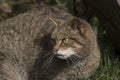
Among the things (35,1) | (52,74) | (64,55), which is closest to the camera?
(64,55)

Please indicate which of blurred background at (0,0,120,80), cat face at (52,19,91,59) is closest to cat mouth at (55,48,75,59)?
cat face at (52,19,91,59)

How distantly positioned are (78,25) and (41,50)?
85cm

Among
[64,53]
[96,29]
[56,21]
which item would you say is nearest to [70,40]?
[64,53]

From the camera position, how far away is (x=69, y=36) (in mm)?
6242

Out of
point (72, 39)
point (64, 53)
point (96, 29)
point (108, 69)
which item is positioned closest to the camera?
point (64, 53)

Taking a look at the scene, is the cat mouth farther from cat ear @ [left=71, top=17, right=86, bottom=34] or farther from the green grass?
the green grass

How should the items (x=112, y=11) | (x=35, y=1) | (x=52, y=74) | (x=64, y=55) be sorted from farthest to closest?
(x=35, y=1) < (x=112, y=11) < (x=52, y=74) < (x=64, y=55)

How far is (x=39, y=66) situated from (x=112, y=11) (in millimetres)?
1464

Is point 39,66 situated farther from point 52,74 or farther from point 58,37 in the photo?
point 58,37

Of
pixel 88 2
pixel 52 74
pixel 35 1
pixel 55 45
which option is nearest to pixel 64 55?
pixel 55 45

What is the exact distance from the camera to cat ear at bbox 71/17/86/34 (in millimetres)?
6145

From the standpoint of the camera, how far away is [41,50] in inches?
267

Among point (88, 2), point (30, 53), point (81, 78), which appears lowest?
point (81, 78)

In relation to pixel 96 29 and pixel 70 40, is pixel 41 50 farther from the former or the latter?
pixel 96 29
